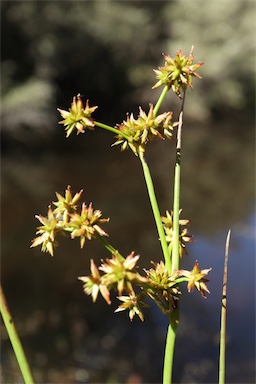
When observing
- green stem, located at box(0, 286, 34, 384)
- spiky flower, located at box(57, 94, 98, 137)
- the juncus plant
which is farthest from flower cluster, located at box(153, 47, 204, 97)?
green stem, located at box(0, 286, 34, 384)

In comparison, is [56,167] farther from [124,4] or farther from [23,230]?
[124,4]

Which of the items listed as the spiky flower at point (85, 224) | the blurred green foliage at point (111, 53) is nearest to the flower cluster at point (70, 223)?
the spiky flower at point (85, 224)

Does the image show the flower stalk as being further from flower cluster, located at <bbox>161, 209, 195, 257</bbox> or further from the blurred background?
Answer: the blurred background

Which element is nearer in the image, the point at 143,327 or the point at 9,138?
the point at 143,327

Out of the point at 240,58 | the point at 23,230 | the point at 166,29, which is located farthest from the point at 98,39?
the point at 23,230

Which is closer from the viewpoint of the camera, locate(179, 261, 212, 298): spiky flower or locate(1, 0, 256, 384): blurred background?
locate(179, 261, 212, 298): spiky flower

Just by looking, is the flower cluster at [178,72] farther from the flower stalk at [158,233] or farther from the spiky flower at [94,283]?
the spiky flower at [94,283]
